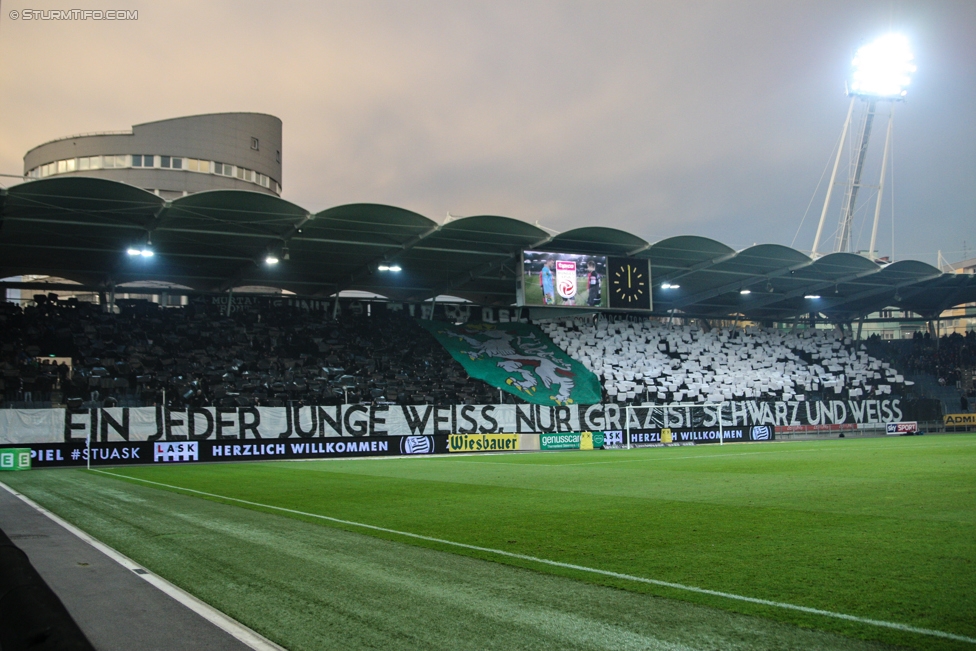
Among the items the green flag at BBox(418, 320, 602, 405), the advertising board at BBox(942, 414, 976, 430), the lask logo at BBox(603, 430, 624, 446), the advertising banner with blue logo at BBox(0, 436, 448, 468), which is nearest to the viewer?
the advertising banner with blue logo at BBox(0, 436, 448, 468)

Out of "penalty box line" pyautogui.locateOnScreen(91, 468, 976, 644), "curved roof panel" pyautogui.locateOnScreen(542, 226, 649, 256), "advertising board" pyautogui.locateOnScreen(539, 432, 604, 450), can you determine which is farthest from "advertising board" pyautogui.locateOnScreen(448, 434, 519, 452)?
"penalty box line" pyautogui.locateOnScreen(91, 468, 976, 644)

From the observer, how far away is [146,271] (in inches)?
1753

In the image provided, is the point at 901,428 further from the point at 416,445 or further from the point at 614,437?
the point at 416,445

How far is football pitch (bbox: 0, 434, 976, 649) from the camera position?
19.1 feet

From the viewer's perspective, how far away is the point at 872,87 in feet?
177

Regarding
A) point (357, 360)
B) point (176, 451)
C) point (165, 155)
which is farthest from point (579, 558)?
point (165, 155)

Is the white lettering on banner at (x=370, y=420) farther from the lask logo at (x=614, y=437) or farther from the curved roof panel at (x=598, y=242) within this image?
the curved roof panel at (x=598, y=242)

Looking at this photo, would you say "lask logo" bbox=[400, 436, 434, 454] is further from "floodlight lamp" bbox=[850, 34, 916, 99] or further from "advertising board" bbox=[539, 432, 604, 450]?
"floodlight lamp" bbox=[850, 34, 916, 99]

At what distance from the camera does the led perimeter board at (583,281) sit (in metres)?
38.7

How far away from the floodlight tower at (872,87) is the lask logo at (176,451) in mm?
41878

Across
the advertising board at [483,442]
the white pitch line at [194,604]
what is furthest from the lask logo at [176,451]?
the white pitch line at [194,604]

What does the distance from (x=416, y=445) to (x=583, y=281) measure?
11.8 metres

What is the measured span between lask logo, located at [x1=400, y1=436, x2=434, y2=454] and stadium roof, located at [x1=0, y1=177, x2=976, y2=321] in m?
9.91

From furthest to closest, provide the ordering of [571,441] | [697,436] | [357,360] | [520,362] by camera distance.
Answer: [520,362] → [357,360] → [697,436] → [571,441]
